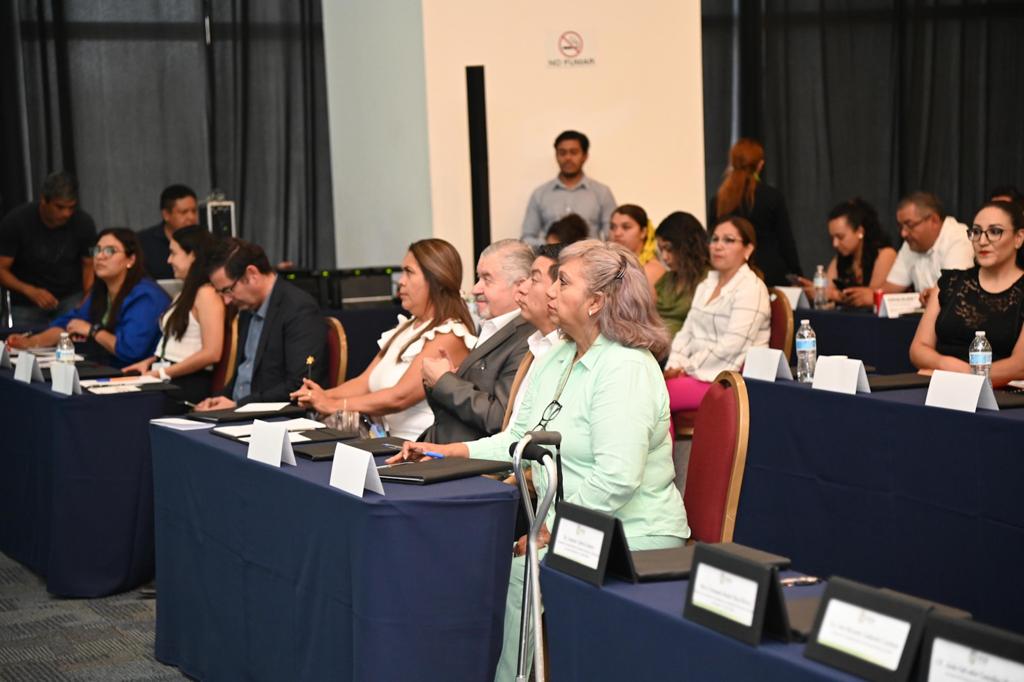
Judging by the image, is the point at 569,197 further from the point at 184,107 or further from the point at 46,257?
the point at 184,107

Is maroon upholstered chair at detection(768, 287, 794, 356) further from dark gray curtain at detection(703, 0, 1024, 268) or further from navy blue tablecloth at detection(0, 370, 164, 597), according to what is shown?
dark gray curtain at detection(703, 0, 1024, 268)

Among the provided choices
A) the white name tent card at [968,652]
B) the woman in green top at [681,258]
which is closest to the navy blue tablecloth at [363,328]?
the woman in green top at [681,258]

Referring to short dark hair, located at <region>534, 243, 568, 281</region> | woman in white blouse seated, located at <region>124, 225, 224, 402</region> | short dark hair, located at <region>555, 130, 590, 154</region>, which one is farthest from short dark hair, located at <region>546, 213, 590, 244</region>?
short dark hair, located at <region>534, 243, 568, 281</region>

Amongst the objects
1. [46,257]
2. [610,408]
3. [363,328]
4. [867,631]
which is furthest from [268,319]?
[867,631]

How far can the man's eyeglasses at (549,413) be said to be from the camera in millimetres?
Answer: 2785

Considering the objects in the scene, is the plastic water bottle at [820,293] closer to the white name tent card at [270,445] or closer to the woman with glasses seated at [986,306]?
the woman with glasses seated at [986,306]

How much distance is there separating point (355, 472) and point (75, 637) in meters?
1.84

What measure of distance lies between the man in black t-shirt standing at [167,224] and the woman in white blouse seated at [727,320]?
3.12 m

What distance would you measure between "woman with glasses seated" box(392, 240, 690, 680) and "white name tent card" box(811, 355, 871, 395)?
3.34 feet

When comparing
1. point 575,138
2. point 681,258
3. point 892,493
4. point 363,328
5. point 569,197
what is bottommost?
point 892,493

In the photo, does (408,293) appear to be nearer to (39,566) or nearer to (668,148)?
(39,566)

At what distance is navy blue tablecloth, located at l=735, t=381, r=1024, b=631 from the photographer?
3068 mm

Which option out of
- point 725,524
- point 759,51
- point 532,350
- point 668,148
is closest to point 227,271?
point 532,350

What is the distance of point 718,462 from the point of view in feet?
9.15
